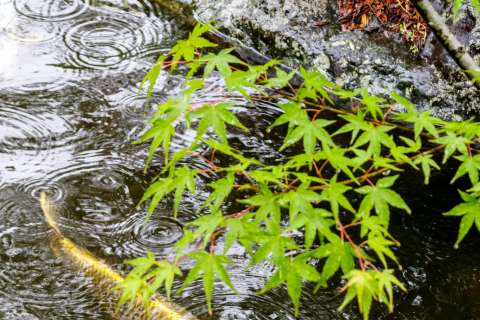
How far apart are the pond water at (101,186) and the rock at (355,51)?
2.04 ft

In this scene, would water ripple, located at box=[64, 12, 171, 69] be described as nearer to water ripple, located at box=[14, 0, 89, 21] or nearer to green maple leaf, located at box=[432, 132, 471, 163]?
water ripple, located at box=[14, 0, 89, 21]

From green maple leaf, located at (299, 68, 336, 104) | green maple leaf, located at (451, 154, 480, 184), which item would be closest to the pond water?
green maple leaf, located at (451, 154, 480, 184)

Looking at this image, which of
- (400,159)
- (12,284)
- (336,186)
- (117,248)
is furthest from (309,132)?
(12,284)

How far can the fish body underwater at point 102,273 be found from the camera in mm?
3131

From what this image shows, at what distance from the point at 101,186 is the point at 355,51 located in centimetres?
235

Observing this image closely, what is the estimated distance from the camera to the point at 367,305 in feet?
6.15

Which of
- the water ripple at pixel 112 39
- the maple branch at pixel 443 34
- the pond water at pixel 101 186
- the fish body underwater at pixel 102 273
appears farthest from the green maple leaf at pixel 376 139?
the water ripple at pixel 112 39

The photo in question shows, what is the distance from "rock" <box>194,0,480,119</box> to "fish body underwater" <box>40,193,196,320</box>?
245 cm

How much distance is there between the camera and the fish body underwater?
3131 millimetres

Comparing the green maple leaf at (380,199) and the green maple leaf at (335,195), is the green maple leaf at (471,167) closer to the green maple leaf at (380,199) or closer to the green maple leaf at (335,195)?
the green maple leaf at (380,199)

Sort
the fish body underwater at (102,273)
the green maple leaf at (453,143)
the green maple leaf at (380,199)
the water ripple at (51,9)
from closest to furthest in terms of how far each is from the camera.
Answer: the green maple leaf at (380,199)
the green maple leaf at (453,143)
the fish body underwater at (102,273)
the water ripple at (51,9)

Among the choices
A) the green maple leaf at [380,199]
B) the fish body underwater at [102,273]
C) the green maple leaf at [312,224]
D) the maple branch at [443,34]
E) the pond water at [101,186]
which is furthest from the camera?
the pond water at [101,186]

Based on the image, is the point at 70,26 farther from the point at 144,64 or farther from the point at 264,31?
the point at 264,31

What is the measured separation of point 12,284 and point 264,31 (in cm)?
307
